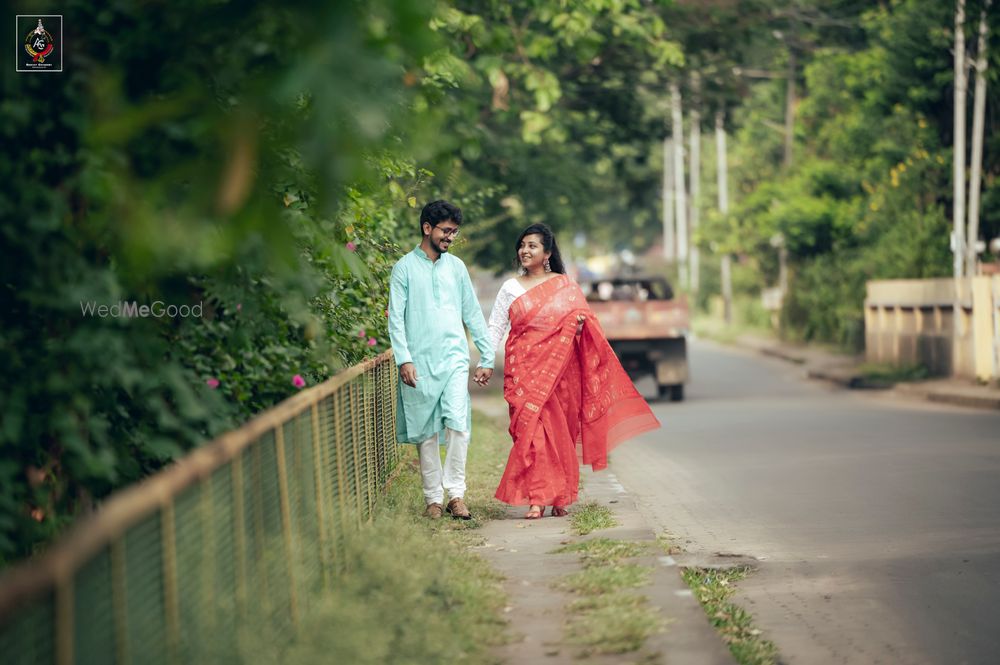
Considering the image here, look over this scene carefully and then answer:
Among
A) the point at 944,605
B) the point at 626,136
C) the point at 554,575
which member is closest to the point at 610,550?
the point at 554,575

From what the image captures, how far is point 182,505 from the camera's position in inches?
160

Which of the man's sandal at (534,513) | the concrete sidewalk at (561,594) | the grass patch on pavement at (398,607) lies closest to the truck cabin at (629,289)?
the concrete sidewalk at (561,594)

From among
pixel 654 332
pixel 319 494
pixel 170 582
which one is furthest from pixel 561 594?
pixel 654 332

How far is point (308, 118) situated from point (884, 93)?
90.8 feet

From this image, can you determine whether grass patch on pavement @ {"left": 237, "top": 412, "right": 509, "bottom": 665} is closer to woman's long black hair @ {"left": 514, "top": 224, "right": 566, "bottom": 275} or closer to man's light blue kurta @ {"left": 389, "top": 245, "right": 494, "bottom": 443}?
man's light blue kurta @ {"left": 389, "top": 245, "right": 494, "bottom": 443}

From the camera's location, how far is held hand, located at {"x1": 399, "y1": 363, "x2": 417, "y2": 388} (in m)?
8.80

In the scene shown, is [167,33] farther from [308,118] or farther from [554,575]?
[554,575]

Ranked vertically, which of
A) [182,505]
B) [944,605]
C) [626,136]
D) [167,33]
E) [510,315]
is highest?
[626,136]

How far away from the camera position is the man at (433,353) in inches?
353

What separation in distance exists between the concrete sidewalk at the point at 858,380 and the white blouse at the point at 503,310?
11.7m

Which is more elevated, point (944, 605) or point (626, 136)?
point (626, 136)

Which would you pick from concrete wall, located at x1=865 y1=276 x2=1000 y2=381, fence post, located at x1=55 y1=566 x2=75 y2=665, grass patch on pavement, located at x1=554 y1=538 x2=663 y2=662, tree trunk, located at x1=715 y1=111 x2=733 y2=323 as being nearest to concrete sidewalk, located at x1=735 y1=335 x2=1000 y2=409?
concrete wall, located at x1=865 y1=276 x2=1000 y2=381

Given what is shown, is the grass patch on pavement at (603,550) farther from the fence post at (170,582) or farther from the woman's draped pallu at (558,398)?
the fence post at (170,582)

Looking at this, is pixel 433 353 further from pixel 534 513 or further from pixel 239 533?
pixel 239 533
